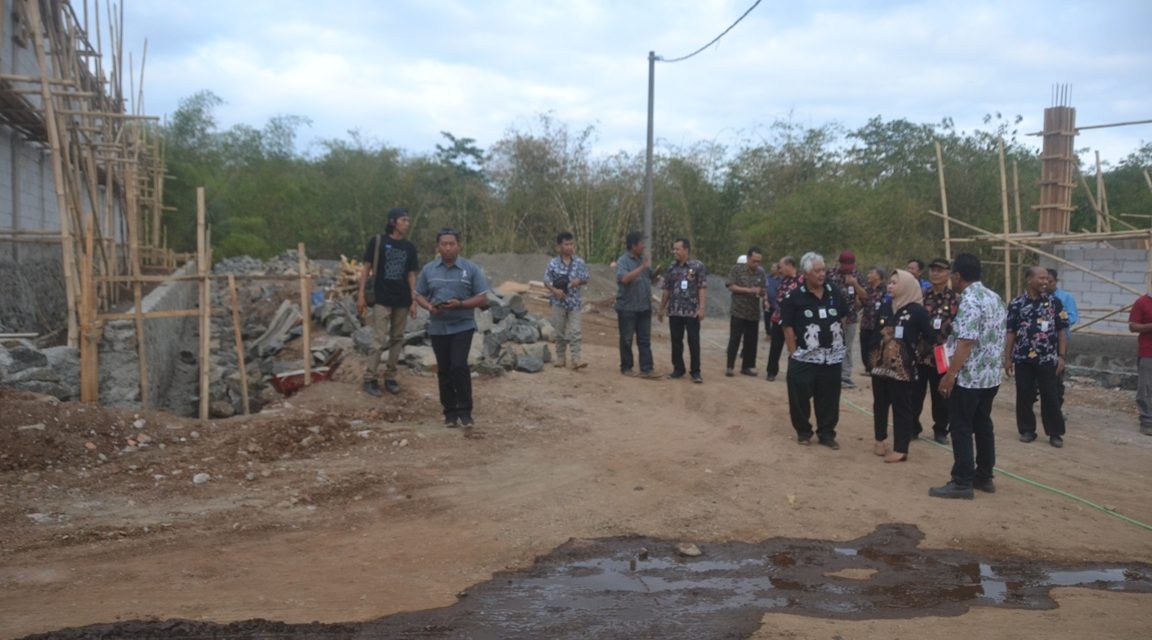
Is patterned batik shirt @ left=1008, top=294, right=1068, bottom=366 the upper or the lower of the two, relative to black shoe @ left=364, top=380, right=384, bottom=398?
upper

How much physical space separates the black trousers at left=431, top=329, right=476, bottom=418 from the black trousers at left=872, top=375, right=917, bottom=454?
352 centimetres

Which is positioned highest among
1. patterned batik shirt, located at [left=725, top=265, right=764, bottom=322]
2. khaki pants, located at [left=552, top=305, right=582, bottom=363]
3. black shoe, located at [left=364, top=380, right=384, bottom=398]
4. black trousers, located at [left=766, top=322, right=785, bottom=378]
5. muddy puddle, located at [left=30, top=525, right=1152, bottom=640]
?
patterned batik shirt, located at [left=725, top=265, right=764, bottom=322]

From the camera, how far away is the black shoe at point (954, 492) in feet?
20.7

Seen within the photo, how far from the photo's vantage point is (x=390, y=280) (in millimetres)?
8648

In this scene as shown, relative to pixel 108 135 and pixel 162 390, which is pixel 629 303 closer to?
pixel 162 390

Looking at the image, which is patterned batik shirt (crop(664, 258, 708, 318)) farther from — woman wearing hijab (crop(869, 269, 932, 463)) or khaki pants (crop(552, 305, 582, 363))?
woman wearing hijab (crop(869, 269, 932, 463))

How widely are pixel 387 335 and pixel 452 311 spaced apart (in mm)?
1486

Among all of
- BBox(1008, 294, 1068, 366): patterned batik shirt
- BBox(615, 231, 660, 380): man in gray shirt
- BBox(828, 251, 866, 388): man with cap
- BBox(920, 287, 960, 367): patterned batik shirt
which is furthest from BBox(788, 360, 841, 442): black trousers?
BBox(615, 231, 660, 380): man in gray shirt

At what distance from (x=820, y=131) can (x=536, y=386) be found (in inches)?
725

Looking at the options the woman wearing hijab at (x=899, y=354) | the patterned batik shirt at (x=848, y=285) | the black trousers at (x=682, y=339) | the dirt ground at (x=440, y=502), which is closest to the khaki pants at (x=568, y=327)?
the black trousers at (x=682, y=339)

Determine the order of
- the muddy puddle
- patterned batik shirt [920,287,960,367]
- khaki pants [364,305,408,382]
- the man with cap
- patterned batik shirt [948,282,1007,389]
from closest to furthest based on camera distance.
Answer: the muddy puddle, patterned batik shirt [948,282,1007,389], patterned batik shirt [920,287,960,367], khaki pants [364,305,408,382], the man with cap

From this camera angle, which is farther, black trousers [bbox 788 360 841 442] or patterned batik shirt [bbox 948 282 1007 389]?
black trousers [bbox 788 360 841 442]

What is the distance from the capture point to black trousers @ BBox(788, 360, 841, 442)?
24.7 feet

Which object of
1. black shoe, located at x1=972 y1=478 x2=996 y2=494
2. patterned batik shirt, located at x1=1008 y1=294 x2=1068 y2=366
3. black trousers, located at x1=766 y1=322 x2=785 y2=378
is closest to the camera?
black shoe, located at x1=972 y1=478 x2=996 y2=494
